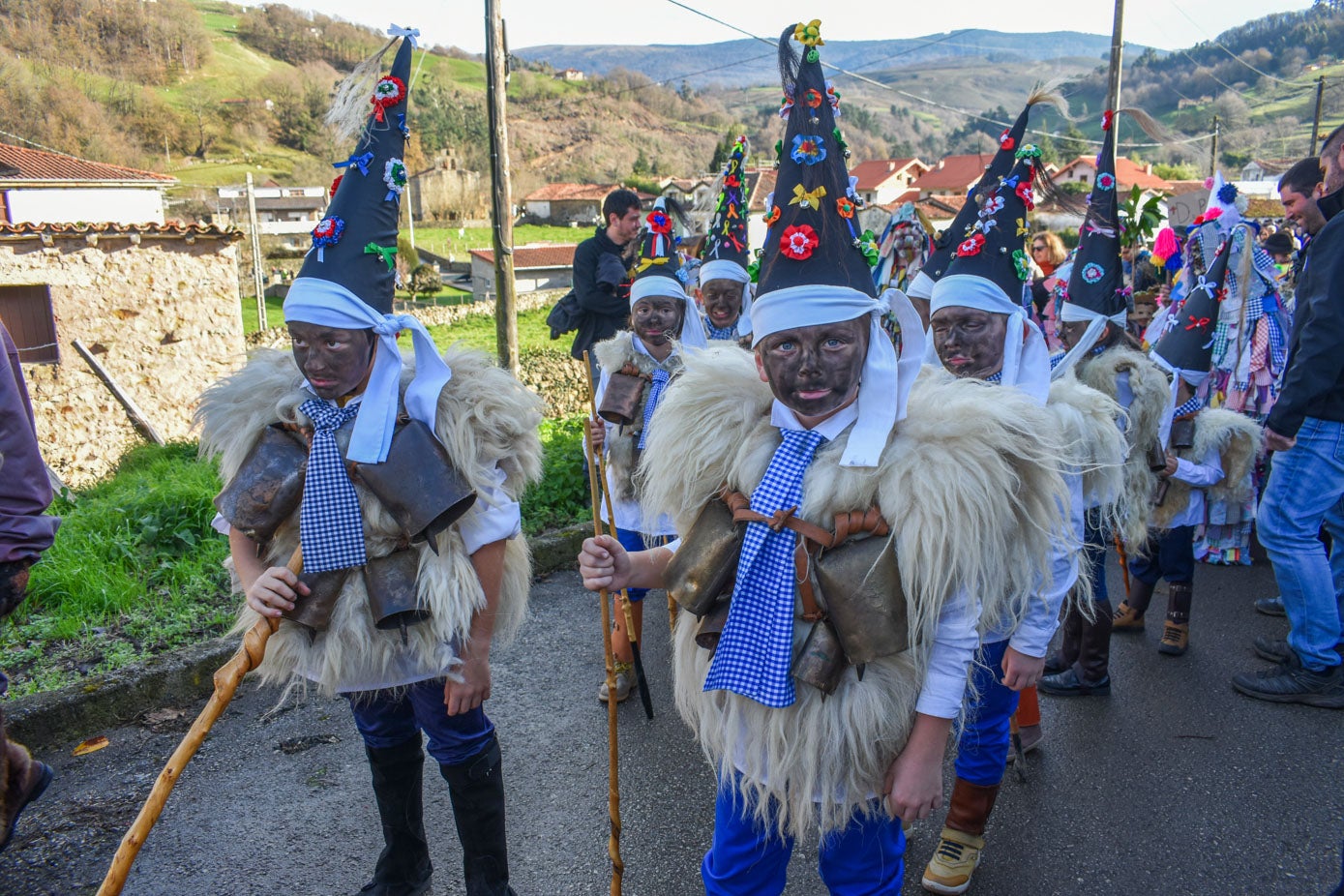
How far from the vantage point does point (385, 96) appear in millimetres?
2469

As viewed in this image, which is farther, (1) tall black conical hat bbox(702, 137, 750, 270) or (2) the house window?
(2) the house window

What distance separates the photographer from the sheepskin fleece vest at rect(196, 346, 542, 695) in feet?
8.04

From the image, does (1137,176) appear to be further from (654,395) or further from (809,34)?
(809,34)

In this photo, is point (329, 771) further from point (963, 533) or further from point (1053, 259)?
point (1053, 259)

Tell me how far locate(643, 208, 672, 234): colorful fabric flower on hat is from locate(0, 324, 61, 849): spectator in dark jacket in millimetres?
2685

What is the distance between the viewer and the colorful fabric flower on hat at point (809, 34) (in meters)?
→ 2.06

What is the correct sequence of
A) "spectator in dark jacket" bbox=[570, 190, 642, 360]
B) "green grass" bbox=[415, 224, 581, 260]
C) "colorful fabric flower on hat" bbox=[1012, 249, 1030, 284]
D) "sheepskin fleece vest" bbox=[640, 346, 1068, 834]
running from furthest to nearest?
"green grass" bbox=[415, 224, 581, 260], "spectator in dark jacket" bbox=[570, 190, 642, 360], "colorful fabric flower on hat" bbox=[1012, 249, 1030, 284], "sheepskin fleece vest" bbox=[640, 346, 1068, 834]

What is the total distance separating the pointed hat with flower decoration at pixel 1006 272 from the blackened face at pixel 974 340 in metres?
0.02

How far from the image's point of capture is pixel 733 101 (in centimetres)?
15500

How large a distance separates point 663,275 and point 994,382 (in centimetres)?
187

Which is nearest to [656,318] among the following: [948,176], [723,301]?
[723,301]

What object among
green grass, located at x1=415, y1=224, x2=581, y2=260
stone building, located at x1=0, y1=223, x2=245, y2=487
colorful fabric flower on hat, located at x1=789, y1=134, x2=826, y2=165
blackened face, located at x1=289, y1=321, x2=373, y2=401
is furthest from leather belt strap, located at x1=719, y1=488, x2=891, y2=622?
green grass, located at x1=415, y1=224, x2=581, y2=260

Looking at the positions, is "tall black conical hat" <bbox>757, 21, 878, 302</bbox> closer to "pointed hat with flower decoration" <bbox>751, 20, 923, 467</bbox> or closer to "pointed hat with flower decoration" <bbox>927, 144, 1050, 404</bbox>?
"pointed hat with flower decoration" <bbox>751, 20, 923, 467</bbox>

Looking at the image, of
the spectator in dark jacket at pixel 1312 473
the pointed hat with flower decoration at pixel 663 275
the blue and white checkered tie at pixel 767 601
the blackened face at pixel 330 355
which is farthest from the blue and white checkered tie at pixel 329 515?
the spectator in dark jacket at pixel 1312 473
